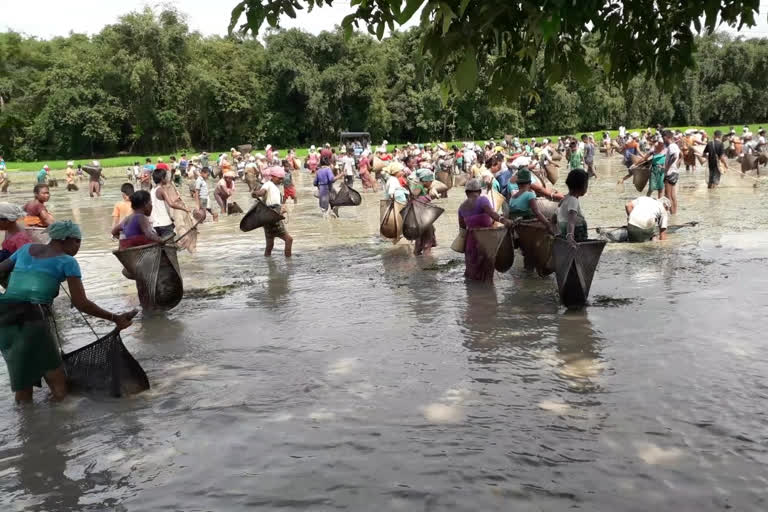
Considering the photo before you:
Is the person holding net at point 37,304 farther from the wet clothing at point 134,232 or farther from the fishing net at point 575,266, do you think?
the fishing net at point 575,266

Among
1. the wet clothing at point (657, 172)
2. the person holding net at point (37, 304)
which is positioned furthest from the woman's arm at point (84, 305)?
the wet clothing at point (657, 172)

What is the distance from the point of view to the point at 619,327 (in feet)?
24.8

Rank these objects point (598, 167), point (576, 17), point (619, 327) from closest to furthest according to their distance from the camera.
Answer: point (576, 17) < point (619, 327) < point (598, 167)

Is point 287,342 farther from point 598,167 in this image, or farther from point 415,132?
point 415,132

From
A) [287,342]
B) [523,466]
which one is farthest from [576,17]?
[287,342]

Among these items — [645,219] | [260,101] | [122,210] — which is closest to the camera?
[122,210]

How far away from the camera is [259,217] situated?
12.3 meters

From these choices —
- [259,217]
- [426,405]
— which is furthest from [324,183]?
[426,405]

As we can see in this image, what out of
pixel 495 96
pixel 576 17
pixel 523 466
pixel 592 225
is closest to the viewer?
pixel 576 17

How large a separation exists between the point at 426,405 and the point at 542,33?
122 inches

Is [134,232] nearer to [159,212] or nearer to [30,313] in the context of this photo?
[159,212]

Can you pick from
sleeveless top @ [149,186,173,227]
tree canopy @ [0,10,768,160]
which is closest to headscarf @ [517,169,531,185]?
sleeveless top @ [149,186,173,227]

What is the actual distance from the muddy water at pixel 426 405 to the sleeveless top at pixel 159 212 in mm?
1315

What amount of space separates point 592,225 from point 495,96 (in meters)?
11.2
